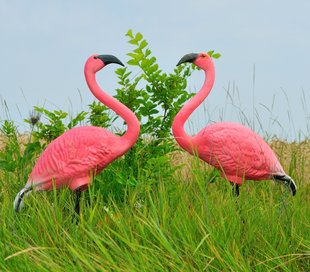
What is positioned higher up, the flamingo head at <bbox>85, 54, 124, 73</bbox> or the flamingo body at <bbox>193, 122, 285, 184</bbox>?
the flamingo head at <bbox>85, 54, 124, 73</bbox>

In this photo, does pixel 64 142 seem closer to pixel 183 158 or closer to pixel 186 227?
pixel 186 227

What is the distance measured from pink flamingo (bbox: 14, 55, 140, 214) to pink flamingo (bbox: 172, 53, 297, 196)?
446 millimetres

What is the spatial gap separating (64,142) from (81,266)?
1.59 m

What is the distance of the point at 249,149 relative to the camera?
4406 mm

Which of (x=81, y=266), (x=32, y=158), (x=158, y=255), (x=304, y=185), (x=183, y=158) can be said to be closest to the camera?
(x=81, y=266)

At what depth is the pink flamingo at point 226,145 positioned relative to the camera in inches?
170

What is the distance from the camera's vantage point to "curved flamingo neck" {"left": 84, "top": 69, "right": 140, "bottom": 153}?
4.12m

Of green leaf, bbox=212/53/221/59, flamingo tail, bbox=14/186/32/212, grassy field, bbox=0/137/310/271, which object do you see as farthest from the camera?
green leaf, bbox=212/53/221/59

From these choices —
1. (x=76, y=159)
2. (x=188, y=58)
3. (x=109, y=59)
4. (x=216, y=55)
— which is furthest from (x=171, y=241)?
(x=216, y=55)

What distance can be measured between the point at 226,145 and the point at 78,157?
1.10 m

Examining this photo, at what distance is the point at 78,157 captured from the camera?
4.06 m

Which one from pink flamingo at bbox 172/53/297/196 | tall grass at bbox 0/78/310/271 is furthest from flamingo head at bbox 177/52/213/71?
tall grass at bbox 0/78/310/271

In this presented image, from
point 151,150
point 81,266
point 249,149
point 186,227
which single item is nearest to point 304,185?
point 249,149

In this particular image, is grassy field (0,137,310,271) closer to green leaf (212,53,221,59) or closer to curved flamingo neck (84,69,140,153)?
curved flamingo neck (84,69,140,153)
